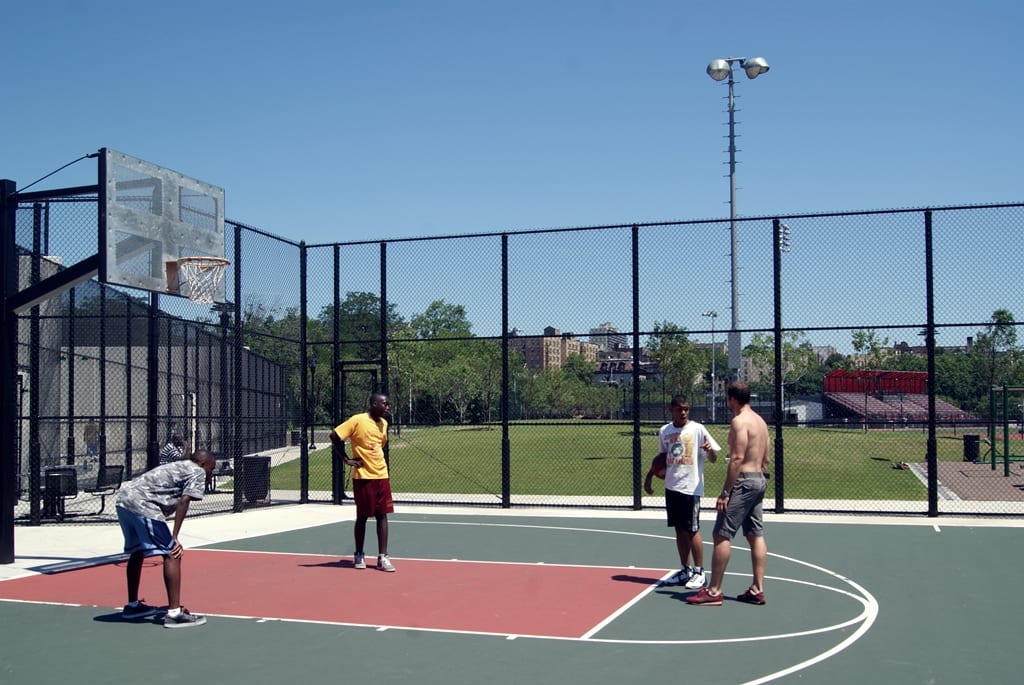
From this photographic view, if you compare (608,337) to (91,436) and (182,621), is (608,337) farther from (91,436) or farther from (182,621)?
(91,436)

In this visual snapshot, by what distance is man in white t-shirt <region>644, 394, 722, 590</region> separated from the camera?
1006 cm

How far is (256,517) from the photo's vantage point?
56.8 ft

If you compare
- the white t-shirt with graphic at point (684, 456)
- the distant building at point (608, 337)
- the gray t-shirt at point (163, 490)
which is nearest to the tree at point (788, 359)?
the distant building at point (608, 337)

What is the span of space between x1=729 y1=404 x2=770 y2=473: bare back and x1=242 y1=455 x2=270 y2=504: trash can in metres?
11.3

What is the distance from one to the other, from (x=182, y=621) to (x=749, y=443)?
515 cm

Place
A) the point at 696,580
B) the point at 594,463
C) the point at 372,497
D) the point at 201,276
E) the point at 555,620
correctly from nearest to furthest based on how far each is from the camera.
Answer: the point at 555,620, the point at 696,580, the point at 372,497, the point at 201,276, the point at 594,463

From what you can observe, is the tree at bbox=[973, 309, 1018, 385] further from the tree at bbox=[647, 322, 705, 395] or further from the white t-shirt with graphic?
the white t-shirt with graphic

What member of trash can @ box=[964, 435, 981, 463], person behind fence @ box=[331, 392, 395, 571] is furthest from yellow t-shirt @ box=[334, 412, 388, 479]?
trash can @ box=[964, 435, 981, 463]

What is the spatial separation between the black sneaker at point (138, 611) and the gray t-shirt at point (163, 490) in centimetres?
100

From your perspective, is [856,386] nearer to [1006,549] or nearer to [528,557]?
[1006,549]

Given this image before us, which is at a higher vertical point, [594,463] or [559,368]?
[559,368]

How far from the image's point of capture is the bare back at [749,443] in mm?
9055

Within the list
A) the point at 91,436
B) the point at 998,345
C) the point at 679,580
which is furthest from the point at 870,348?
the point at 91,436

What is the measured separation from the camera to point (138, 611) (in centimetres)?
907
